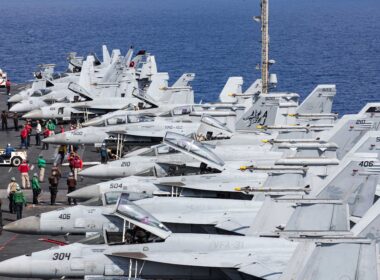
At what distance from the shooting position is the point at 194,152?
41.0 m

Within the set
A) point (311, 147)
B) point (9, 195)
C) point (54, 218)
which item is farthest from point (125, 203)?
point (9, 195)

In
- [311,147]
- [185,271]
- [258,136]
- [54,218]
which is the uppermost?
[258,136]

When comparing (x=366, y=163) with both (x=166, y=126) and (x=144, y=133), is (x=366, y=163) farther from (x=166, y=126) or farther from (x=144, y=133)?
(x=166, y=126)

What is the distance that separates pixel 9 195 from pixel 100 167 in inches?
223

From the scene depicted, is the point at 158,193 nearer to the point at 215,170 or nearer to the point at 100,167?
the point at 215,170

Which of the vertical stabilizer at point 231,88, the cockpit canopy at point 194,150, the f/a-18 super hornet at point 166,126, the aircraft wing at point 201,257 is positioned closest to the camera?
the aircraft wing at point 201,257

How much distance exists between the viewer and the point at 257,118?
53.7 m

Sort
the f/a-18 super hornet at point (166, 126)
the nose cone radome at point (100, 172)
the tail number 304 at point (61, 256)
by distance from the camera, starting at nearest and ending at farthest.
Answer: the tail number 304 at point (61, 256) < the nose cone radome at point (100, 172) < the f/a-18 super hornet at point (166, 126)

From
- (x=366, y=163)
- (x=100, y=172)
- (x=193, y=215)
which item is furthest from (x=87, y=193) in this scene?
(x=366, y=163)

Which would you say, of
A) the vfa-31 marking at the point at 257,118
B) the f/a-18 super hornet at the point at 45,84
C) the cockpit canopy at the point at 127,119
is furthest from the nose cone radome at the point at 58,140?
the f/a-18 super hornet at the point at 45,84

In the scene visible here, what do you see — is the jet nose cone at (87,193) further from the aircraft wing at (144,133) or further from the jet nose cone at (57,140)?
the jet nose cone at (57,140)

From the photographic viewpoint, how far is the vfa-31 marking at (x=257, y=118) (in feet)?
176

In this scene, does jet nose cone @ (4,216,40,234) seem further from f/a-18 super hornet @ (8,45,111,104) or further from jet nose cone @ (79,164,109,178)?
f/a-18 super hornet @ (8,45,111,104)

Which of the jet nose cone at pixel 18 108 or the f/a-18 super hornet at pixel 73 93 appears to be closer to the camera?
the jet nose cone at pixel 18 108
